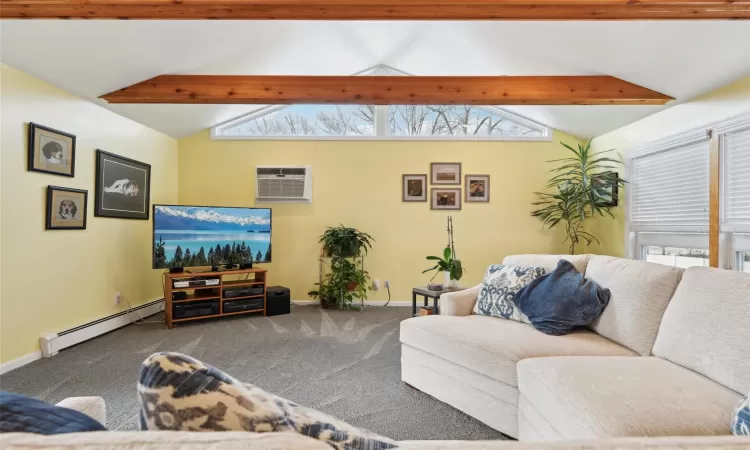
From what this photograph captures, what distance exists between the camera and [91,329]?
3951mm

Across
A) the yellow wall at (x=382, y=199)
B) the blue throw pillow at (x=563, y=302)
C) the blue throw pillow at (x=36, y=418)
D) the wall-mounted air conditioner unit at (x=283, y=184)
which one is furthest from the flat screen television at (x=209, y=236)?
the blue throw pillow at (x=36, y=418)

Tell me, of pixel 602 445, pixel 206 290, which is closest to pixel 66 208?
pixel 206 290

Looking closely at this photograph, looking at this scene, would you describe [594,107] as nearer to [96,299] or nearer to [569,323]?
[569,323]

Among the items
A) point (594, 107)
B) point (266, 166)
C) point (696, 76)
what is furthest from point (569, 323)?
point (266, 166)

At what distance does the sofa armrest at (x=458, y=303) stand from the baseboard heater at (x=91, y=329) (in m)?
3.01

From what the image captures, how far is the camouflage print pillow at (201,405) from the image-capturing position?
0.66 m

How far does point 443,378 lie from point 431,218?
3.50 m

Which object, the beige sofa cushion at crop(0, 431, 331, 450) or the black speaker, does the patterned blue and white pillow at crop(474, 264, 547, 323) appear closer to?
the beige sofa cushion at crop(0, 431, 331, 450)

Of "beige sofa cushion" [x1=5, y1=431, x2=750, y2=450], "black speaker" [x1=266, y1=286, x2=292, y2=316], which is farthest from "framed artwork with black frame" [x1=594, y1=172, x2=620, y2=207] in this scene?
"beige sofa cushion" [x1=5, y1=431, x2=750, y2=450]

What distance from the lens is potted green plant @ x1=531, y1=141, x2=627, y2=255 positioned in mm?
4941

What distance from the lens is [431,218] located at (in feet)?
19.0

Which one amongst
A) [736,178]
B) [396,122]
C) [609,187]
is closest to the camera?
[736,178]

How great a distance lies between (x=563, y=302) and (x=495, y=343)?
1.60 ft

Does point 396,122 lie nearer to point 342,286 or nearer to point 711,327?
point 342,286
